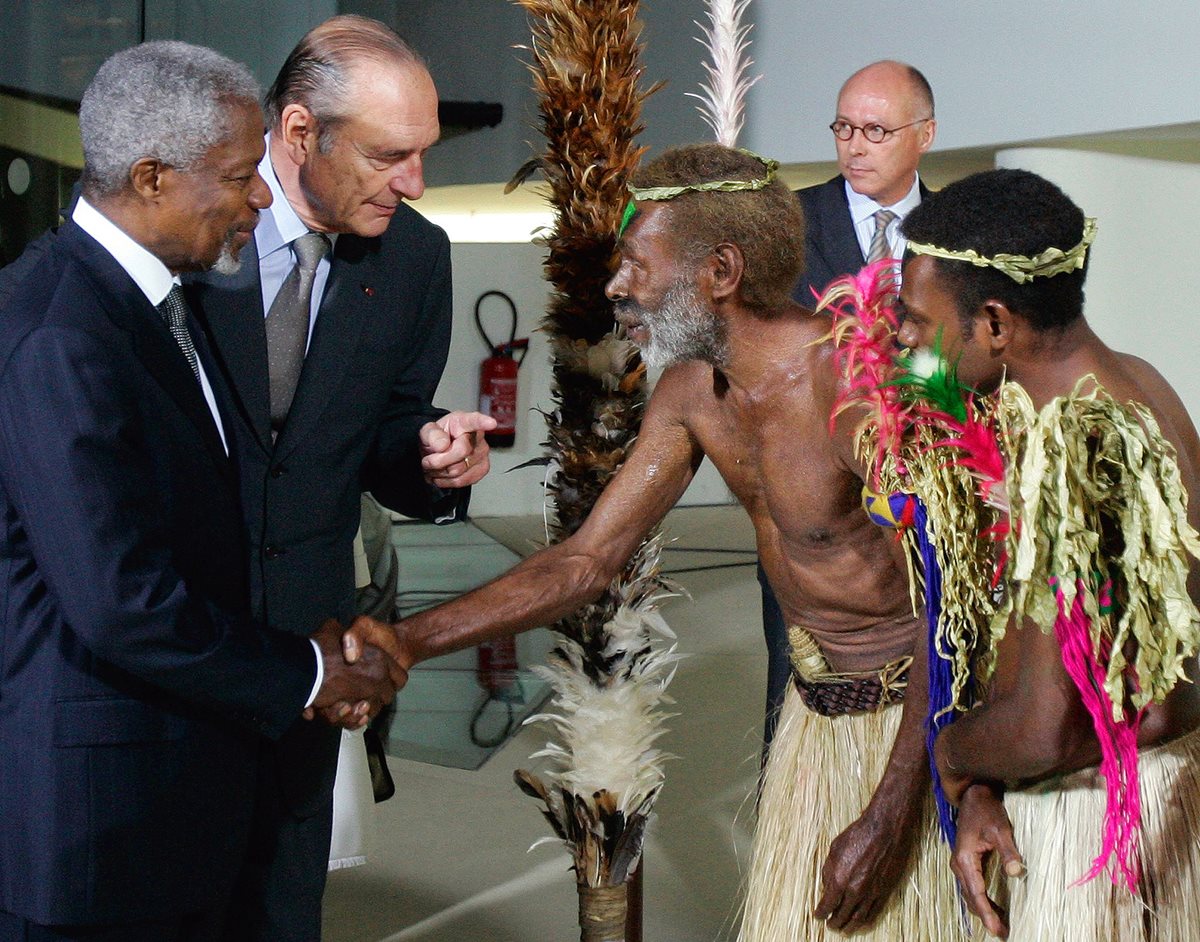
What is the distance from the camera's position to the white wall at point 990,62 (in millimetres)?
4516

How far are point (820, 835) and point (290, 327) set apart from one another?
110cm

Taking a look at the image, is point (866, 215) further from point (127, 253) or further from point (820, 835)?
point (127, 253)

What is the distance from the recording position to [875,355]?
1.74 metres

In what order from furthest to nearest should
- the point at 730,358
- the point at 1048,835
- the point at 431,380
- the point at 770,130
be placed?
the point at 770,130, the point at 431,380, the point at 730,358, the point at 1048,835

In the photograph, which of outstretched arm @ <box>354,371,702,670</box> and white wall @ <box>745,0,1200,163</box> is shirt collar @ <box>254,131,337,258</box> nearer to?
outstretched arm @ <box>354,371,702,670</box>

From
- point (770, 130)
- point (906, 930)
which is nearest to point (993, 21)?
point (770, 130)

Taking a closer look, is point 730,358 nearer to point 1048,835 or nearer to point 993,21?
point 1048,835

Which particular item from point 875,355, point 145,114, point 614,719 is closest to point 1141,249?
Result: point 614,719

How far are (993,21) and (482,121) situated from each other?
3.88 metres

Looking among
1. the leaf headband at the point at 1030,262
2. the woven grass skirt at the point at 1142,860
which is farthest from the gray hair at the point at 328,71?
the woven grass skirt at the point at 1142,860

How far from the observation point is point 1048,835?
5.15 ft

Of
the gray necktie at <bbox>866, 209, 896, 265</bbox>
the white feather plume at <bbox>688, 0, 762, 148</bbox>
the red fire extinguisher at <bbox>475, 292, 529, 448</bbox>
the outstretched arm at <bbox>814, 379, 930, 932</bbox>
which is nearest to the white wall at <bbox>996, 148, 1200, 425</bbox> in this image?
the gray necktie at <bbox>866, 209, 896, 265</bbox>

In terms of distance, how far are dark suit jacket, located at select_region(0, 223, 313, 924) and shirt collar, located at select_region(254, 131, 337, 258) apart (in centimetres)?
45

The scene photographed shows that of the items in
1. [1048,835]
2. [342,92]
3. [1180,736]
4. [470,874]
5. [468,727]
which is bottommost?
[468,727]
